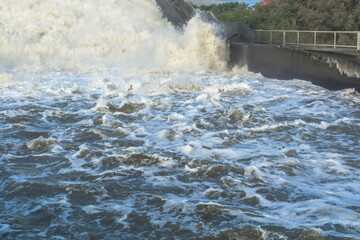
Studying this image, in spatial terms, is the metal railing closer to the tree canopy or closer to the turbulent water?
the turbulent water

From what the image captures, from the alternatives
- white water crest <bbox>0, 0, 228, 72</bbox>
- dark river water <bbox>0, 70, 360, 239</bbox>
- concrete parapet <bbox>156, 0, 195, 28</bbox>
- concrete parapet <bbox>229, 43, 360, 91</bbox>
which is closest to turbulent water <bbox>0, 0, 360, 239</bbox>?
dark river water <bbox>0, 70, 360, 239</bbox>

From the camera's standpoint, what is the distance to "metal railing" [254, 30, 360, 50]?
13461 millimetres

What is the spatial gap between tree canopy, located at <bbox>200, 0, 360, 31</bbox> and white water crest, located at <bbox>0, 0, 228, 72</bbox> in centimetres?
441

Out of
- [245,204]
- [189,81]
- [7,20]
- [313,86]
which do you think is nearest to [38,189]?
[245,204]

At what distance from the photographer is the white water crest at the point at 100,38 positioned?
60.2 feet

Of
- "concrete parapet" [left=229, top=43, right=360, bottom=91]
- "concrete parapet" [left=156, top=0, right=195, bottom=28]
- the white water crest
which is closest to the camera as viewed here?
"concrete parapet" [left=229, top=43, right=360, bottom=91]

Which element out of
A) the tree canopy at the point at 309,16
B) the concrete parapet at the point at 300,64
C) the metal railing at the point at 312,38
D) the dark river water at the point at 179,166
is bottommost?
the dark river water at the point at 179,166

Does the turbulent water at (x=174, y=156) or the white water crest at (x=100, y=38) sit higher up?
the white water crest at (x=100, y=38)

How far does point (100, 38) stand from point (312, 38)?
9.65 metres

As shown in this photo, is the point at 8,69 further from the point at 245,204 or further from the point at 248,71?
the point at 245,204

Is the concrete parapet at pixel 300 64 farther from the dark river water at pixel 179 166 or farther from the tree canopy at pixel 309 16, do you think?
the tree canopy at pixel 309 16

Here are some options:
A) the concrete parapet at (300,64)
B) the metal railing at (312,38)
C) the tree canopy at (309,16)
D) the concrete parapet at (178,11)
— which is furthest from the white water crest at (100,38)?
the tree canopy at (309,16)

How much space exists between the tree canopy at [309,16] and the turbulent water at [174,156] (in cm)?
507

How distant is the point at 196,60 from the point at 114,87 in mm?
5345
